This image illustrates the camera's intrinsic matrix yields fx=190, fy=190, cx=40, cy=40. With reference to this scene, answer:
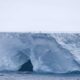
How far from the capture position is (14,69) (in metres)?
1.93

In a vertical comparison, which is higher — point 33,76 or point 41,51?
point 41,51

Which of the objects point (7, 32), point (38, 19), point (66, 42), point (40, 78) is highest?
point (38, 19)

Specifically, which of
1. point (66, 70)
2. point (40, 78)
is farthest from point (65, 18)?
point (40, 78)

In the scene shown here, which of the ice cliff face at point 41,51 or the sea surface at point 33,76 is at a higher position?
the ice cliff face at point 41,51

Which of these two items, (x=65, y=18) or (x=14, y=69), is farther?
(x=65, y=18)

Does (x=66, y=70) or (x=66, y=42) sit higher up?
(x=66, y=42)

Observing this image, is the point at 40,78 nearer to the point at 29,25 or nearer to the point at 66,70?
the point at 66,70

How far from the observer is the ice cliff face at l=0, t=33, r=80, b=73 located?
1.94 meters

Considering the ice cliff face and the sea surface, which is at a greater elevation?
the ice cliff face

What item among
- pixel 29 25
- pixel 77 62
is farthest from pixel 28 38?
pixel 77 62

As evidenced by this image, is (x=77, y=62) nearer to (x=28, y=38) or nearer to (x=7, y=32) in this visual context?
(x=28, y=38)

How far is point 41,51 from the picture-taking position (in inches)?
77.9

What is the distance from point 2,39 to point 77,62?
813 mm

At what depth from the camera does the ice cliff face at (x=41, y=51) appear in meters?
1.94
